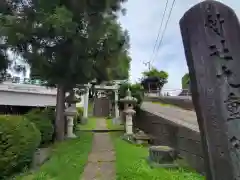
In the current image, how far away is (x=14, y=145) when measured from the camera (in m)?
4.67

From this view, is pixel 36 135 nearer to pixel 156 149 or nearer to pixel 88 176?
pixel 88 176

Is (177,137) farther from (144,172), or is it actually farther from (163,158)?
(144,172)

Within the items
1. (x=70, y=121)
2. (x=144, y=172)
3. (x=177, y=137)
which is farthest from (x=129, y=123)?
(x=144, y=172)

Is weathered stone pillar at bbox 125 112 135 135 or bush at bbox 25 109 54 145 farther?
weathered stone pillar at bbox 125 112 135 135

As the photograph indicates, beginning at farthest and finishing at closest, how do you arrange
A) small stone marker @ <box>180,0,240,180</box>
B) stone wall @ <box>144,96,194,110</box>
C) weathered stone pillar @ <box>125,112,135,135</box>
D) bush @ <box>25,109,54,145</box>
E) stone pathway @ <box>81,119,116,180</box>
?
stone wall @ <box>144,96,194,110</box>, weathered stone pillar @ <box>125,112,135,135</box>, bush @ <box>25,109,54,145</box>, stone pathway @ <box>81,119,116,180</box>, small stone marker @ <box>180,0,240,180</box>

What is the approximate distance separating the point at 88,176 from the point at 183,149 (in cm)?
261

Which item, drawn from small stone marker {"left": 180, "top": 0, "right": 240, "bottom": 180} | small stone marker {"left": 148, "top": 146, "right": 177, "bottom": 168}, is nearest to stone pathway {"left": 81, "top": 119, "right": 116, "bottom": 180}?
small stone marker {"left": 148, "top": 146, "right": 177, "bottom": 168}

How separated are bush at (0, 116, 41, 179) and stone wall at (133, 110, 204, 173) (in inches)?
143

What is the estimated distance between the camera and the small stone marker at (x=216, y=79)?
7.00ft

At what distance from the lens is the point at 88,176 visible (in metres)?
4.71

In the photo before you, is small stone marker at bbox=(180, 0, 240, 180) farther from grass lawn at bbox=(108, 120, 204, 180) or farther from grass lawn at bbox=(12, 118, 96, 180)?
grass lawn at bbox=(12, 118, 96, 180)

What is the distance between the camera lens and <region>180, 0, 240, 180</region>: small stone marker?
7.00 ft

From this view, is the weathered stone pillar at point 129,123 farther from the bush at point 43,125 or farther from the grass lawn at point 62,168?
the grass lawn at point 62,168

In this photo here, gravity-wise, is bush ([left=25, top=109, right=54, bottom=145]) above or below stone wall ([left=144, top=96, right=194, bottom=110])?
below
